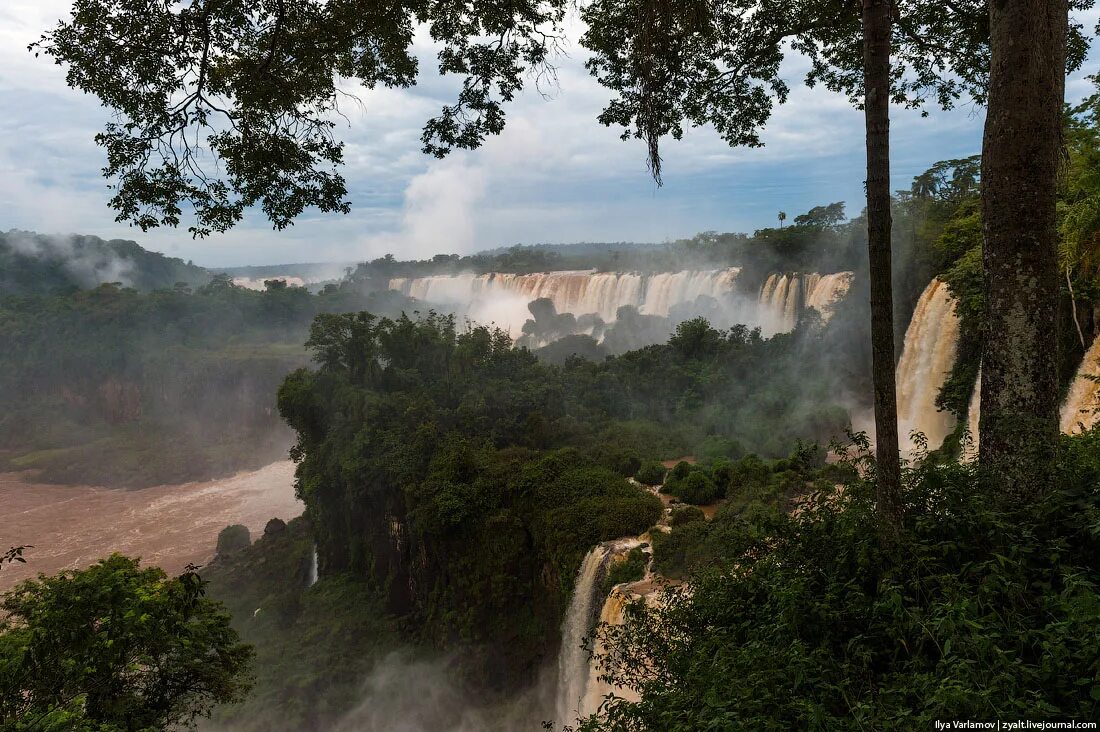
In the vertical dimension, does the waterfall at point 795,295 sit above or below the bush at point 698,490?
above

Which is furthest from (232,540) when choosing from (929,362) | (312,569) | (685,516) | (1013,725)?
(1013,725)

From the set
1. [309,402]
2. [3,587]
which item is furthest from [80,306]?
[309,402]

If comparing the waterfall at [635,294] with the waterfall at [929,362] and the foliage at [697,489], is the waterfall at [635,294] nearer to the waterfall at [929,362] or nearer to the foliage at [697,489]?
the waterfall at [929,362]

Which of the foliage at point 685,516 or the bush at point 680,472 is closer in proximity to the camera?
the foliage at point 685,516

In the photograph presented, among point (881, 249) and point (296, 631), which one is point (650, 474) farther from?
point (881, 249)

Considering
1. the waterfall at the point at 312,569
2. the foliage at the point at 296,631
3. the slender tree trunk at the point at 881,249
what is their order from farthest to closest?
1. the waterfall at the point at 312,569
2. the foliage at the point at 296,631
3. the slender tree trunk at the point at 881,249

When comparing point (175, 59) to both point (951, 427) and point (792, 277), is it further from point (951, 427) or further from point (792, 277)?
point (792, 277)

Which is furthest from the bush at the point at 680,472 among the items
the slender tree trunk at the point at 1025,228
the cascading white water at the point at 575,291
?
the cascading white water at the point at 575,291

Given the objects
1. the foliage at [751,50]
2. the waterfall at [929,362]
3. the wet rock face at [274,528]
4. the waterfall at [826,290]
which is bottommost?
the wet rock face at [274,528]

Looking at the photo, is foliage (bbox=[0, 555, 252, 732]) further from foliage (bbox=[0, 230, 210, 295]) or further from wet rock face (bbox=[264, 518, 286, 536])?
foliage (bbox=[0, 230, 210, 295])
